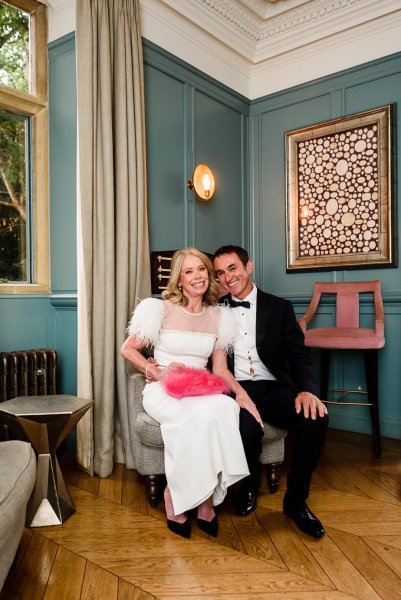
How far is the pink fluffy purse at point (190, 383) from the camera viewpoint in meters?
2.07

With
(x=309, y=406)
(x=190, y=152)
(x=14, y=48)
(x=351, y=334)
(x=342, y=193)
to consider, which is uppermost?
(x=14, y=48)

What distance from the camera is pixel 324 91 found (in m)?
3.76

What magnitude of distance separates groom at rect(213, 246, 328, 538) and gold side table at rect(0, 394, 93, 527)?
0.81 meters

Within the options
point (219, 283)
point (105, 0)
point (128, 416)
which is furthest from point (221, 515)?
point (105, 0)

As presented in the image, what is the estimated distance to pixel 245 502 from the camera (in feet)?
7.26

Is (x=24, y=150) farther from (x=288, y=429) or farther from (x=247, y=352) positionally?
(x=288, y=429)

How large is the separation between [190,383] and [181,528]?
1.98ft

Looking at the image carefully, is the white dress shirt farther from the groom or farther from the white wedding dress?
the white wedding dress

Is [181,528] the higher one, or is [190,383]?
[190,383]

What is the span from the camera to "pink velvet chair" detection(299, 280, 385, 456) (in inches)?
119

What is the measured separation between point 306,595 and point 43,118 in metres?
2.96

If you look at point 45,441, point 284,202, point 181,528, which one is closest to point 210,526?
point 181,528

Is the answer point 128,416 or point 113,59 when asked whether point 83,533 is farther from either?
point 113,59

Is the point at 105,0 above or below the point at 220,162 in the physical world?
above
